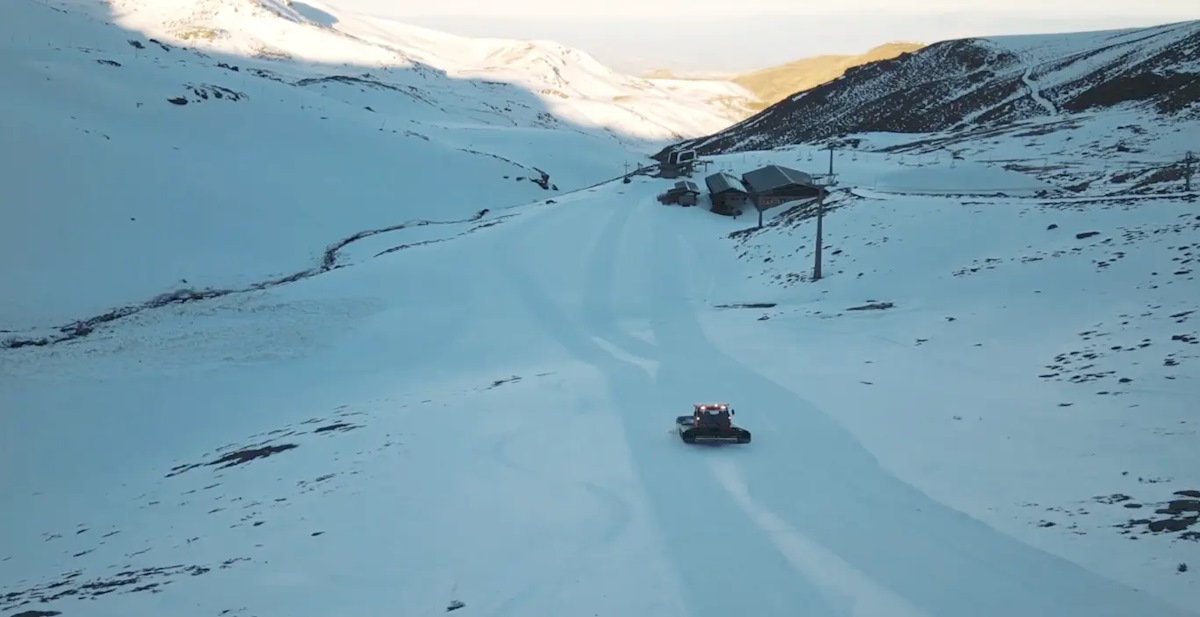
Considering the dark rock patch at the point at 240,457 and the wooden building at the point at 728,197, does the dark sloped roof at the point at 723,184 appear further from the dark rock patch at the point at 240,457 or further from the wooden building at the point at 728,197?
the dark rock patch at the point at 240,457

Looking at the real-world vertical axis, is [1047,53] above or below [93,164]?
above

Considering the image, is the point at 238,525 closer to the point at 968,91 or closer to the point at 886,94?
the point at 968,91

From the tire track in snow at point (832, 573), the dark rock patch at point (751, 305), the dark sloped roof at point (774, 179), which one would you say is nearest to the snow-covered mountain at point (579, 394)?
the tire track in snow at point (832, 573)

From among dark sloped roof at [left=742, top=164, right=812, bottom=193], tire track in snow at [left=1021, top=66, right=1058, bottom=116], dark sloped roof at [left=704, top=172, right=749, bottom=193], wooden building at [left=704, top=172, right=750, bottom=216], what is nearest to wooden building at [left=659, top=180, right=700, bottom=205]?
dark sloped roof at [left=704, top=172, right=749, bottom=193]

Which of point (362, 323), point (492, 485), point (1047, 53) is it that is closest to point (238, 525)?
point (492, 485)

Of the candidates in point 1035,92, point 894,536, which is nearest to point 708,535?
point 894,536

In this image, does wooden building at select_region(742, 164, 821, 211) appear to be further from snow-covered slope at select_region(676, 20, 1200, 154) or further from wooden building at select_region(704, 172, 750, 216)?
snow-covered slope at select_region(676, 20, 1200, 154)
